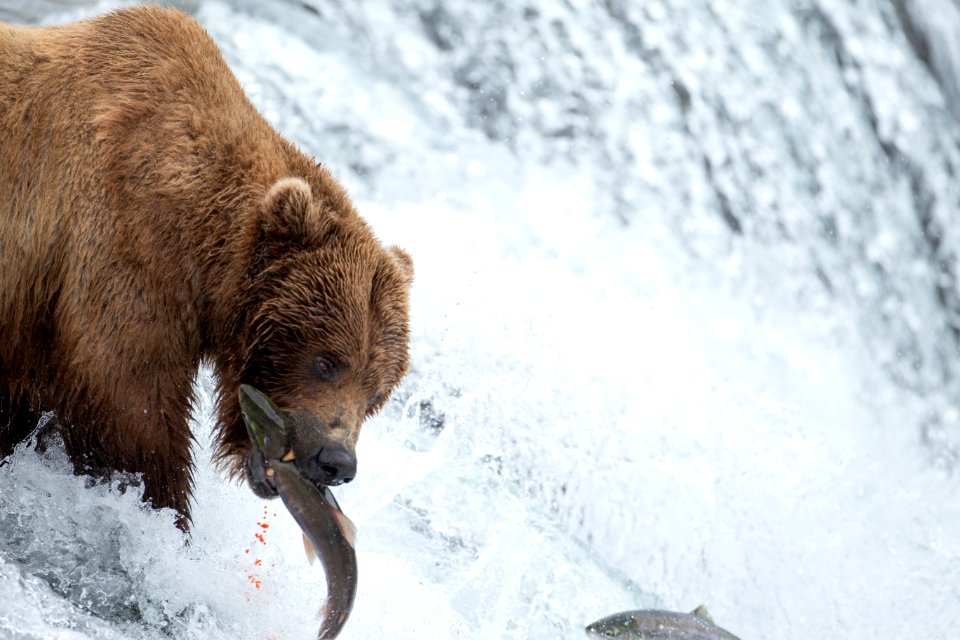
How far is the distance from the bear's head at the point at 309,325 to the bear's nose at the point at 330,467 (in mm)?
57

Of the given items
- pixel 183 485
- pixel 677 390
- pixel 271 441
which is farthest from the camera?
pixel 677 390

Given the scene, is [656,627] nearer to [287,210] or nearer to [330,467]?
[330,467]

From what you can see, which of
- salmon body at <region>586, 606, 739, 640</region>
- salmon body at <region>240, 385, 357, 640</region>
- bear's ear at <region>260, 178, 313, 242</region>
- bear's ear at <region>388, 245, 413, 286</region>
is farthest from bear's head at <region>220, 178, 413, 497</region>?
salmon body at <region>586, 606, 739, 640</region>

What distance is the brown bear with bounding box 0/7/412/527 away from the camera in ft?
13.4

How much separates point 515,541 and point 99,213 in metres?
3.18

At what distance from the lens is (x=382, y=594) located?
17.6 ft

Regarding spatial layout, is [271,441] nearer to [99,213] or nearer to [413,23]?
[99,213]

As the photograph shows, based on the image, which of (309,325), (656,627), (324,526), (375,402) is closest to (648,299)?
(656,627)

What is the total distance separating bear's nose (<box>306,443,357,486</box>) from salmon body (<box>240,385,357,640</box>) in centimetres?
4

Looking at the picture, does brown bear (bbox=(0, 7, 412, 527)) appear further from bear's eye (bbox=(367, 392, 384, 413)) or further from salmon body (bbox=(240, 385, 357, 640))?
salmon body (bbox=(240, 385, 357, 640))

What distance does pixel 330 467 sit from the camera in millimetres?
3957

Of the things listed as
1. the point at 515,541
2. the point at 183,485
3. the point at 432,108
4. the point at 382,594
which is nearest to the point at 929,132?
the point at 432,108

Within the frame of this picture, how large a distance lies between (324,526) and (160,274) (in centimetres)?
→ 99

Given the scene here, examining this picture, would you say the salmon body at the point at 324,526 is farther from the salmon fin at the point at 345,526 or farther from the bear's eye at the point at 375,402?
the bear's eye at the point at 375,402
